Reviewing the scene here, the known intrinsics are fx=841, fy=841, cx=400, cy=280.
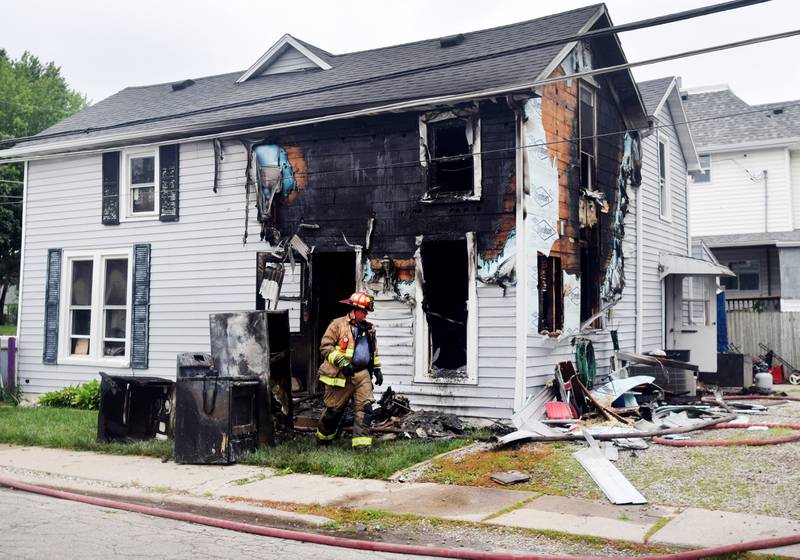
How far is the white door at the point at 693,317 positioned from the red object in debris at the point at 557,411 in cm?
647

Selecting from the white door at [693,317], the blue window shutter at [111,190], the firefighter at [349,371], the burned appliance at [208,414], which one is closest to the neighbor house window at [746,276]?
the white door at [693,317]

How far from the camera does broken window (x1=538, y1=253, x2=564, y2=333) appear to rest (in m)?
12.6

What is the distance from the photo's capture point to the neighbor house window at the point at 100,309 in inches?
636

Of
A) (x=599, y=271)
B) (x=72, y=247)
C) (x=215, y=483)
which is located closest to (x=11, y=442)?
(x=215, y=483)

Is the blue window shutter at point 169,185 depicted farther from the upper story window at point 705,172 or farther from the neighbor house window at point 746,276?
the upper story window at point 705,172

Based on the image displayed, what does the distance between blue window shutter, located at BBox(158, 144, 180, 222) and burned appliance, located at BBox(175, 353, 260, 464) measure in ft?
19.8

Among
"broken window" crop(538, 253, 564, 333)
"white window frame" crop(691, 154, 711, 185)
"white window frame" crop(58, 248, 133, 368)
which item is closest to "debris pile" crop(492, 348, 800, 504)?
"broken window" crop(538, 253, 564, 333)

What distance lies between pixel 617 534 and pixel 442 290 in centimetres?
717

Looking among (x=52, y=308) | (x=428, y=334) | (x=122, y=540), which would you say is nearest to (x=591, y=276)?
(x=428, y=334)

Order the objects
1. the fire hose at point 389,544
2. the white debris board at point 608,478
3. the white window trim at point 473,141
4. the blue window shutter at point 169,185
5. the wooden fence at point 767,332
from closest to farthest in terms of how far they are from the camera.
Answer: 1. the fire hose at point 389,544
2. the white debris board at point 608,478
3. the white window trim at point 473,141
4. the blue window shutter at point 169,185
5. the wooden fence at point 767,332

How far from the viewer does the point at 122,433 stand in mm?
11234

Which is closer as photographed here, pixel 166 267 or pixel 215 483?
pixel 215 483

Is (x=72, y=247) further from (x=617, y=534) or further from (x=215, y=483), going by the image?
(x=617, y=534)

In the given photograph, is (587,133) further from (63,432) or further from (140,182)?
(63,432)
